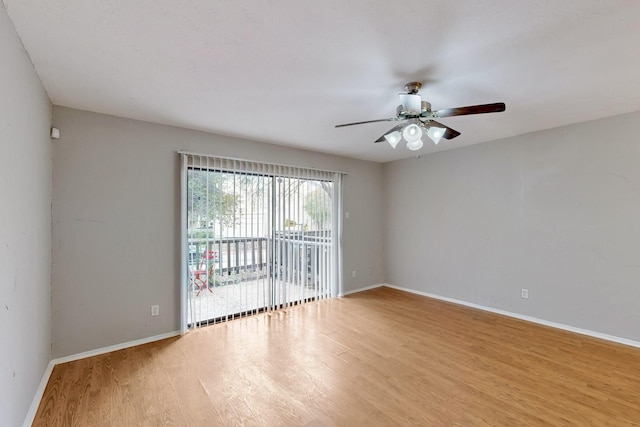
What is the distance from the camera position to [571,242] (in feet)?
11.1

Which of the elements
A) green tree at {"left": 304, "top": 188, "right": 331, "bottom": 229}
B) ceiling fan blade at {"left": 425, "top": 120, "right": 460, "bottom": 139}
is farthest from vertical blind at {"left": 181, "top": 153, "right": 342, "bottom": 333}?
ceiling fan blade at {"left": 425, "top": 120, "right": 460, "bottom": 139}

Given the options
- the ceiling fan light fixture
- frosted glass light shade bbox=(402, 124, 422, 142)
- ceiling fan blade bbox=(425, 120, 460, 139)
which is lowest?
frosted glass light shade bbox=(402, 124, 422, 142)

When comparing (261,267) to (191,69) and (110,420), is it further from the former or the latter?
(191,69)

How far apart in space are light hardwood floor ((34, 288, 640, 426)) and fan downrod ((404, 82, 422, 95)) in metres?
2.40

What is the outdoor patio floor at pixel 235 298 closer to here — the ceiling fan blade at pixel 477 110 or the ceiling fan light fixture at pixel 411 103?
the ceiling fan light fixture at pixel 411 103

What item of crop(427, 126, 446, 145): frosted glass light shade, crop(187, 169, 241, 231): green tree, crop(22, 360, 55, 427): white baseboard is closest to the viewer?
crop(22, 360, 55, 427): white baseboard

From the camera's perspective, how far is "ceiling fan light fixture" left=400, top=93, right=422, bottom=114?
2186 mm

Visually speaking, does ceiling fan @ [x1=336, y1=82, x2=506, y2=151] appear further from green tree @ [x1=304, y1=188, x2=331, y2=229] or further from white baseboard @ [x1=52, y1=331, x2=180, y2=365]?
white baseboard @ [x1=52, y1=331, x2=180, y2=365]

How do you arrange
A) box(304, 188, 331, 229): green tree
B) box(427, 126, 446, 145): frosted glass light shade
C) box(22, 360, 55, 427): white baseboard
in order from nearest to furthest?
1. box(22, 360, 55, 427): white baseboard
2. box(427, 126, 446, 145): frosted glass light shade
3. box(304, 188, 331, 229): green tree

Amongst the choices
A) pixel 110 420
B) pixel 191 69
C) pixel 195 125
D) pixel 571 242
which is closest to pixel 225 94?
pixel 191 69

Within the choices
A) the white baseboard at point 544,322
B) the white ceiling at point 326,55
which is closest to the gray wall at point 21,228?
the white ceiling at point 326,55

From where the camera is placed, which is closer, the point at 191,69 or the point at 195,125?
the point at 191,69

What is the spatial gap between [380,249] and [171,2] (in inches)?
192

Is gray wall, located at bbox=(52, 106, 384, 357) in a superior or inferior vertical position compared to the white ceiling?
inferior
